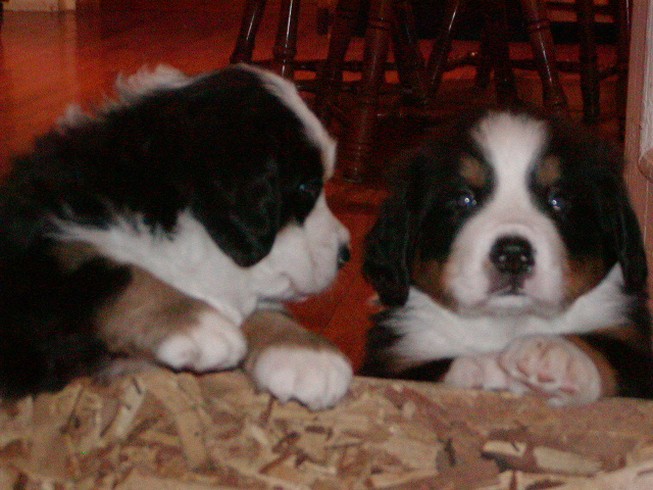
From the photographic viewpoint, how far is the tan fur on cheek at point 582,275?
6.28 feet

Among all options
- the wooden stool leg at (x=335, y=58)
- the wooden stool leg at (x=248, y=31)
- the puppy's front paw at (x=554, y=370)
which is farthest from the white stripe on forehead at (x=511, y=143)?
the wooden stool leg at (x=248, y=31)

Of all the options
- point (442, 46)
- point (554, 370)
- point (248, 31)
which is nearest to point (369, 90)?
point (248, 31)

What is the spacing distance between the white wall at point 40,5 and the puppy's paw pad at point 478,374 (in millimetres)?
9455

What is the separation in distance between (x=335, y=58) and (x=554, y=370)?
298 cm

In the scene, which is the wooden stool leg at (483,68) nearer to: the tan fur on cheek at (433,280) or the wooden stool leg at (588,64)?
the wooden stool leg at (588,64)

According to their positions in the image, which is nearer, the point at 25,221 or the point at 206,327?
the point at 206,327

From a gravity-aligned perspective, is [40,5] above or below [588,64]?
below

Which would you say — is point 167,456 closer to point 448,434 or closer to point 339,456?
point 339,456

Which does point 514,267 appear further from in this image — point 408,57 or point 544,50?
point 408,57

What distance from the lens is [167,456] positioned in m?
1.58

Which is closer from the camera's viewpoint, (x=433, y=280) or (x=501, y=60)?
(x=433, y=280)

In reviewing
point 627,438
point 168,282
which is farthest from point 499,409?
point 168,282

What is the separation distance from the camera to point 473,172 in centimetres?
199

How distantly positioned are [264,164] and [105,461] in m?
0.56
